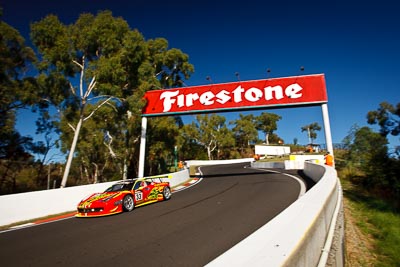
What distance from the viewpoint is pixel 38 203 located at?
9.23 m

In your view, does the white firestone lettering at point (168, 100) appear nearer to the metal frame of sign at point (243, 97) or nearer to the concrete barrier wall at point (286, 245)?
the metal frame of sign at point (243, 97)

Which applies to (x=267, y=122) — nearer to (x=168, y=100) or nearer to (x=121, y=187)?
(x=168, y=100)

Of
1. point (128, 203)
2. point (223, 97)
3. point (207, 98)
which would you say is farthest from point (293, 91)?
point (128, 203)

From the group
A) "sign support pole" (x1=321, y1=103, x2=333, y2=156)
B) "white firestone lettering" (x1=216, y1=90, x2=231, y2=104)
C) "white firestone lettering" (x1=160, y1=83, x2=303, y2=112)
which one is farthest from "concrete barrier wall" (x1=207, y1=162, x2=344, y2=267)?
"white firestone lettering" (x1=216, y1=90, x2=231, y2=104)

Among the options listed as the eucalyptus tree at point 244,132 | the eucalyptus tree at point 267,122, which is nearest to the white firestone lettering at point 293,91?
the eucalyptus tree at point 244,132

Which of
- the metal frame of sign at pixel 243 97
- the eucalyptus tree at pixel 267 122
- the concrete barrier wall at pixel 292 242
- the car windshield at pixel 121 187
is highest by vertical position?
the eucalyptus tree at pixel 267 122

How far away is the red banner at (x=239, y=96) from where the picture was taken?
15.9m

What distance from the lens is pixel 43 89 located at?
16609 millimetres

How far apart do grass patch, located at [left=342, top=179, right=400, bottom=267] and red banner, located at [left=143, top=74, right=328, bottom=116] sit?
8.44 metres

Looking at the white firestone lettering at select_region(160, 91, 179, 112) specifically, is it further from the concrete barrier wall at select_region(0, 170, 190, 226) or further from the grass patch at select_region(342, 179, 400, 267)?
the grass patch at select_region(342, 179, 400, 267)

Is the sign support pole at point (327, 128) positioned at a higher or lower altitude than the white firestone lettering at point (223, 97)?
lower

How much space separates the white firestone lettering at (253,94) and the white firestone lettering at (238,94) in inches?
15.4

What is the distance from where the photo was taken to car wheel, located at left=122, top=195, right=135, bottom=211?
880 cm

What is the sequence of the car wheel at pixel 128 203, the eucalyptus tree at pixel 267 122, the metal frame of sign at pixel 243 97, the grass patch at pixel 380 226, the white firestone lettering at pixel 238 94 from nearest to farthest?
the grass patch at pixel 380 226 → the car wheel at pixel 128 203 → the metal frame of sign at pixel 243 97 → the white firestone lettering at pixel 238 94 → the eucalyptus tree at pixel 267 122
